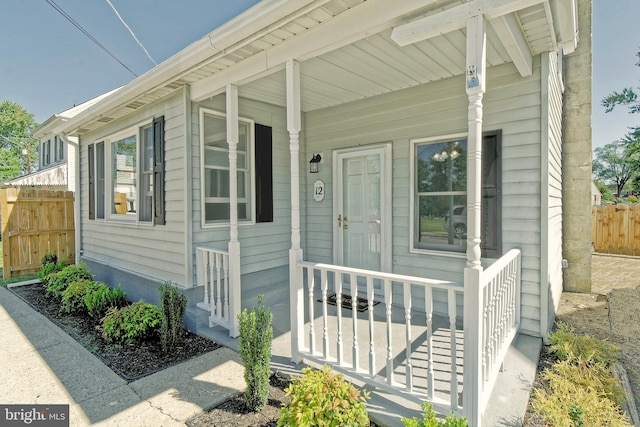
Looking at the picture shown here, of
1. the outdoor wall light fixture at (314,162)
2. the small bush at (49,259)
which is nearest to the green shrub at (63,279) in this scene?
the small bush at (49,259)

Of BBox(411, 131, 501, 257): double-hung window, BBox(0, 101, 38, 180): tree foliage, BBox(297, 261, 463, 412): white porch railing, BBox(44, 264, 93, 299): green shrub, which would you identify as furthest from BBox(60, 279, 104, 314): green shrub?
BBox(0, 101, 38, 180): tree foliage

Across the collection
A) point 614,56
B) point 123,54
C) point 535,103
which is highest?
point 614,56

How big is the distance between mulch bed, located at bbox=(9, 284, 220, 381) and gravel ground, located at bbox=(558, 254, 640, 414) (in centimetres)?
399

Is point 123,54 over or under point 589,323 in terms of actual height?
over

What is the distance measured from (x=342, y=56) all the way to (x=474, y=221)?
2186 millimetres

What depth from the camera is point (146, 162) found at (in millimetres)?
4789

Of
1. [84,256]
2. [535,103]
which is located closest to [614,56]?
[535,103]

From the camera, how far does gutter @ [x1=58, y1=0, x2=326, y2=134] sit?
2.47m

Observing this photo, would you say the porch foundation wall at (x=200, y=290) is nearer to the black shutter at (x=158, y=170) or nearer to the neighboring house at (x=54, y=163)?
the black shutter at (x=158, y=170)

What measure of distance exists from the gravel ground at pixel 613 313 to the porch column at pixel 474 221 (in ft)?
5.32

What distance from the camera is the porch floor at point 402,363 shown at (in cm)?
221

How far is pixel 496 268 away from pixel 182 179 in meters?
3.59

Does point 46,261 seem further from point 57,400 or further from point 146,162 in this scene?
point 57,400

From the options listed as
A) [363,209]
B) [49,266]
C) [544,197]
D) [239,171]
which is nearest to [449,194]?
[544,197]
